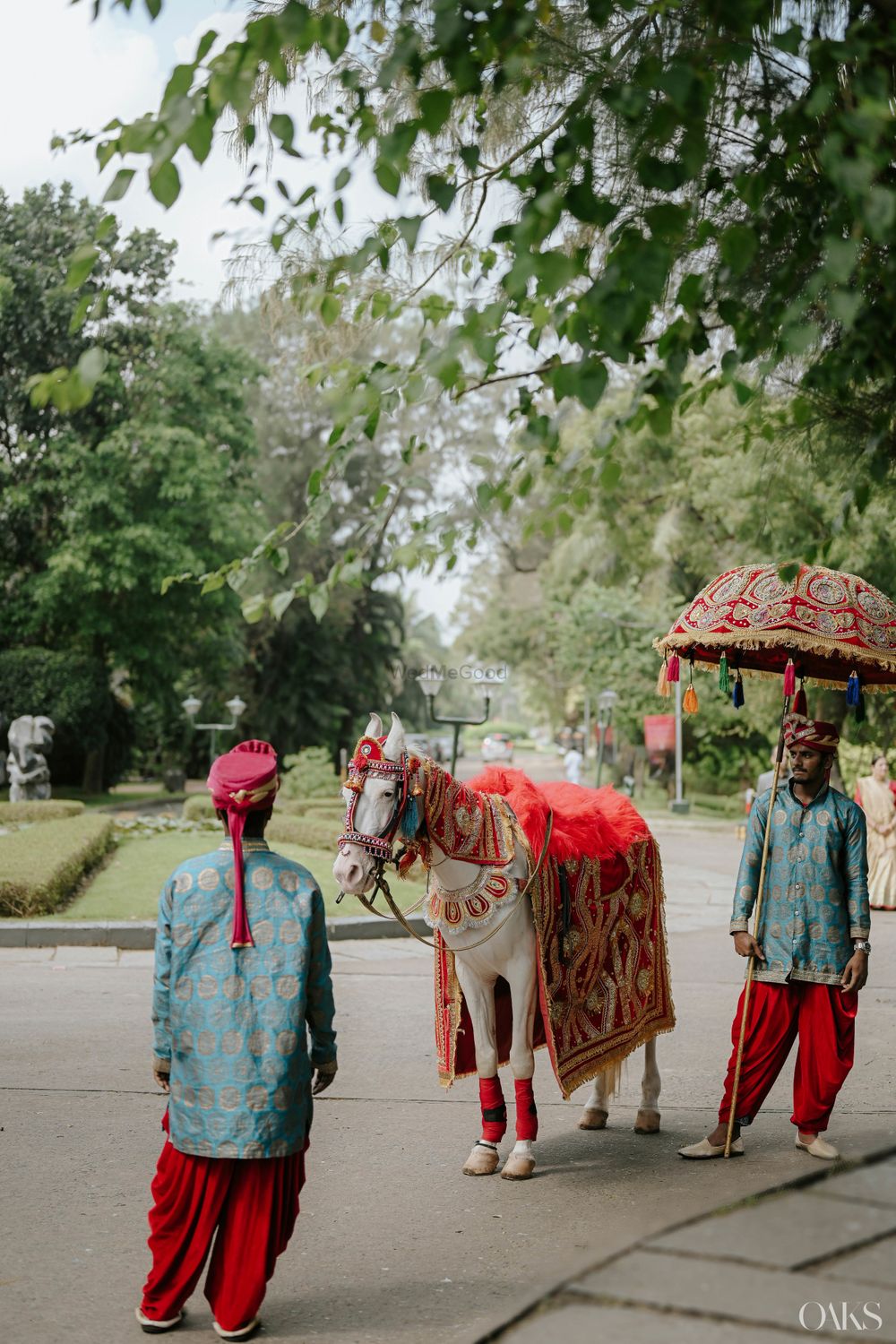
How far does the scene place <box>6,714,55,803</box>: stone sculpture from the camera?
29531mm

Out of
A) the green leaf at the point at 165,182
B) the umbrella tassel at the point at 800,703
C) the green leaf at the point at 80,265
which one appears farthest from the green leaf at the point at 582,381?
the umbrella tassel at the point at 800,703

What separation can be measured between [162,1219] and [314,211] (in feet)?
11.8

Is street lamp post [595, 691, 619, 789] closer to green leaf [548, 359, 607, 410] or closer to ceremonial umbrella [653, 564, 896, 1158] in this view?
ceremonial umbrella [653, 564, 896, 1158]

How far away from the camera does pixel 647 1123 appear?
673cm

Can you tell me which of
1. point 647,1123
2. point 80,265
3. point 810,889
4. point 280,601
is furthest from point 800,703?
point 80,265

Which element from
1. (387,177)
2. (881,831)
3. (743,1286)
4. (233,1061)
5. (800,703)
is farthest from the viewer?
(881,831)

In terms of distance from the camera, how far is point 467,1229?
5.25m

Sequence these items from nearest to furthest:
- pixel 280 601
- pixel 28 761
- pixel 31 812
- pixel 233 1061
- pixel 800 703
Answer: pixel 233 1061 < pixel 280 601 < pixel 800 703 < pixel 31 812 < pixel 28 761

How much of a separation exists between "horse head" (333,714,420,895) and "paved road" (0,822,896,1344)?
1321 millimetres

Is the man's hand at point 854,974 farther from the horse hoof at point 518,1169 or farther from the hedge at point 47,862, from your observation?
the hedge at point 47,862

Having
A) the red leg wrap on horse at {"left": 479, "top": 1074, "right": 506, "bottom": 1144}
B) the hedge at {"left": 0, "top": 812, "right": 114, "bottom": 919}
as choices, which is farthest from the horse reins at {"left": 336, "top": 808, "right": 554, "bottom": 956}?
the hedge at {"left": 0, "top": 812, "right": 114, "bottom": 919}

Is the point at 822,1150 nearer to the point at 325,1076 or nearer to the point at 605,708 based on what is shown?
the point at 325,1076

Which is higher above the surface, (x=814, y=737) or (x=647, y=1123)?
(x=814, y=737)

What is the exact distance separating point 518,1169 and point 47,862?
31.9 feet
